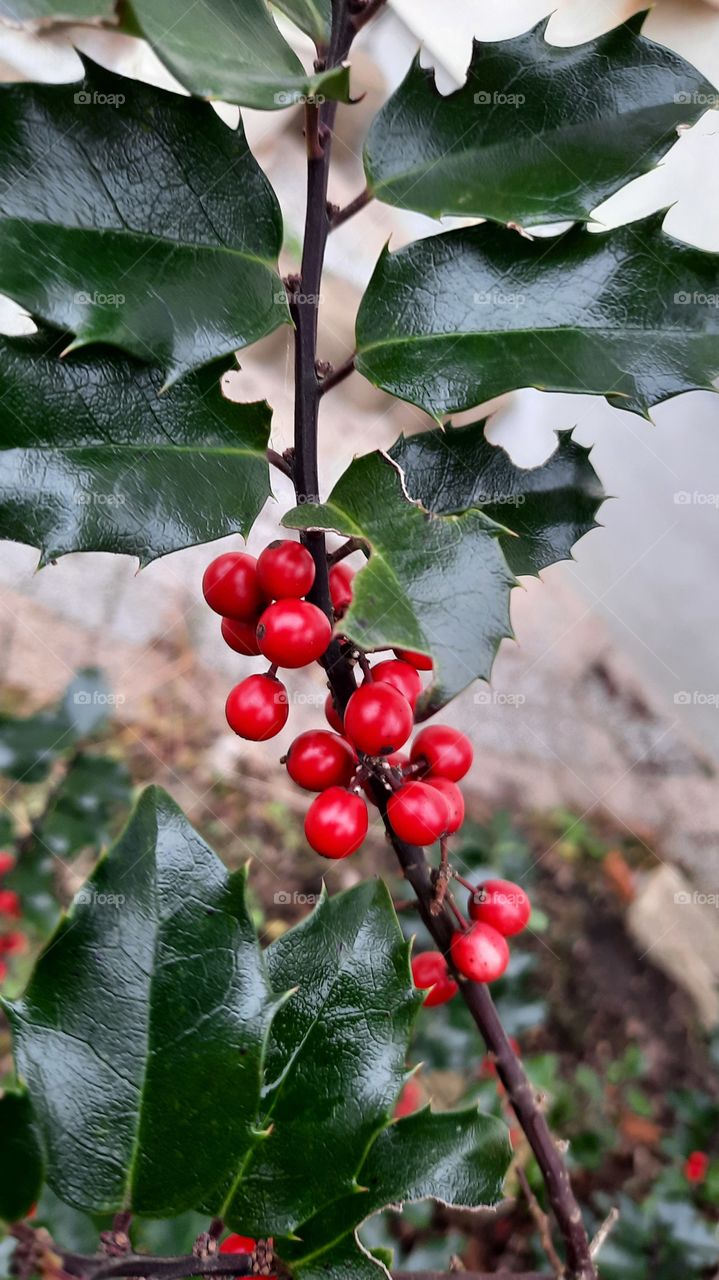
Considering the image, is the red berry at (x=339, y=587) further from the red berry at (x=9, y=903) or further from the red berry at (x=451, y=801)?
the red berry at (x=9, y=903)

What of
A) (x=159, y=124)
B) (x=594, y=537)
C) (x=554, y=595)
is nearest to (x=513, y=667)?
(x=554, y=595)

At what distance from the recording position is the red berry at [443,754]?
2.22ft

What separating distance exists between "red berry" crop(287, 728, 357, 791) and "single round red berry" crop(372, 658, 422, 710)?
64 mm

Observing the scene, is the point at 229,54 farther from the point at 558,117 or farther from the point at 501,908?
the point at 501,908

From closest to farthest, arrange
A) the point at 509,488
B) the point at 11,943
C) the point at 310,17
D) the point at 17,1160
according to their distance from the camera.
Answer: the point at 17,1160, the point at 310,17, the point at 509,488, the point at 11,943

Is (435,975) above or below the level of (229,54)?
below

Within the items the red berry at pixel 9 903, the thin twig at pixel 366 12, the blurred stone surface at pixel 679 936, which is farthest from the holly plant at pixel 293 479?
the blurred stone surface at pixel 679 936

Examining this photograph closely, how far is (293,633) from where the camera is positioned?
0.52 metres

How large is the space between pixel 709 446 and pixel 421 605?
2.29 m

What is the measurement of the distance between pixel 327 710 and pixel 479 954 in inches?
8.2

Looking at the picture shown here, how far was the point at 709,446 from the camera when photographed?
246 cm

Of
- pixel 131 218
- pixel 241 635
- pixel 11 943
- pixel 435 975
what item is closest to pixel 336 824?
pixel 241 635

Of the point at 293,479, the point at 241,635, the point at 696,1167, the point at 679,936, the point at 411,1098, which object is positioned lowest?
the point at 679,936

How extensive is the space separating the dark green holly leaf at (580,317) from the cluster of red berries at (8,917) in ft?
4.05
